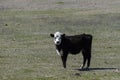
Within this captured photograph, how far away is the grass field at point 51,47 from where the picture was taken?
20.5 meters

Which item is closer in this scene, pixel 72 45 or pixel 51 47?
pixel 72 45

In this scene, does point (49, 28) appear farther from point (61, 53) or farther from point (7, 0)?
point (7, 0)

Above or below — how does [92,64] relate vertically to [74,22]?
above

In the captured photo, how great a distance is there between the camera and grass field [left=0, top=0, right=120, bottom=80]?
20.5 meters

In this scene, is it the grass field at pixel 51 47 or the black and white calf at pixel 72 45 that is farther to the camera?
the black and white calf at pixel 72 45

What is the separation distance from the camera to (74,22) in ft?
151

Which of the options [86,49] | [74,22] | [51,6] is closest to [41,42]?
[86,49]

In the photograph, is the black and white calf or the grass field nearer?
the grass field

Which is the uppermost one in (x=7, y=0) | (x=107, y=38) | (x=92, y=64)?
(x=92, y=64)

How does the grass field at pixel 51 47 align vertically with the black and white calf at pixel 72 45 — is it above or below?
below

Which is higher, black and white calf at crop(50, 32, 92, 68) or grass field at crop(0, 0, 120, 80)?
black and white calf at crop(50, 32, 92, 68)

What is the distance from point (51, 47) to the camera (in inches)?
1170

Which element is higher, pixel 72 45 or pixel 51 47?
pixel 72 45

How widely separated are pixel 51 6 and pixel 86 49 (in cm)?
4460
